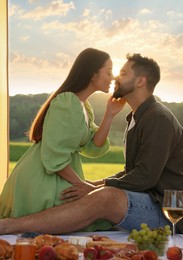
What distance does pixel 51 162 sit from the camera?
3.38 meters

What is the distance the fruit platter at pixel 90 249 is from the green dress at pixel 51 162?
70 centimetres

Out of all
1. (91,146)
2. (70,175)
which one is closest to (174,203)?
(70,175)

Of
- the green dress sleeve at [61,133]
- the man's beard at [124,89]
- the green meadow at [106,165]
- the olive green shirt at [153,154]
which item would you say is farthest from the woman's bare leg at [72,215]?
the green meadow at [106,165]

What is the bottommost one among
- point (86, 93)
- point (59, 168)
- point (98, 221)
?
point (98, 221)

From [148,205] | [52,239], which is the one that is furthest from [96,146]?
[52,239]

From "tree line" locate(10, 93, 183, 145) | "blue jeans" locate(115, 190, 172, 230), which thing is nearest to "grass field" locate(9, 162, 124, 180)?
"tree line" locate(10, 93, 183, 145)

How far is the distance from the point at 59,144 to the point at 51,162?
10cm

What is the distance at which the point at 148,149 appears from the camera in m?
3.30

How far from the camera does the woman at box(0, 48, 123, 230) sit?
3.39 m

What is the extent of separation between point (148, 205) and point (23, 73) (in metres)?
8.51

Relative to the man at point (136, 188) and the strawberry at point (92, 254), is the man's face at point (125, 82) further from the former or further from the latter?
the strawberry at point (92, 254)

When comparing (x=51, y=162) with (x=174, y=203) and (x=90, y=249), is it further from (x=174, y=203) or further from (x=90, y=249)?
(x=90, y=249)

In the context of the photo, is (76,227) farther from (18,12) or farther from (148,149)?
(18,12)

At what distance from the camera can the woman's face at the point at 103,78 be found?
11.8 ft
